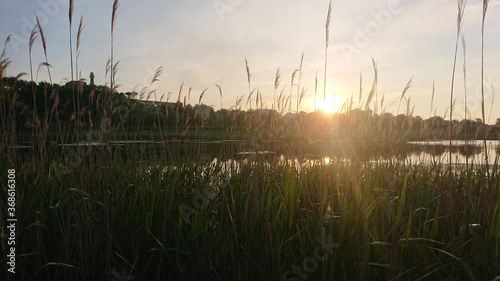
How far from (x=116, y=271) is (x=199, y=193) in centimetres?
93

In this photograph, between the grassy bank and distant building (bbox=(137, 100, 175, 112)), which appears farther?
distant building (bbox=(137, 100, 175, 112))

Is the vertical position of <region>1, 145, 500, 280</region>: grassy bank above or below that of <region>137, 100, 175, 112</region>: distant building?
below

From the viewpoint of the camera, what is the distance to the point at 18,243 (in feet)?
6.66

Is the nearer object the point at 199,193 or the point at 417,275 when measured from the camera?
the point at 417,275

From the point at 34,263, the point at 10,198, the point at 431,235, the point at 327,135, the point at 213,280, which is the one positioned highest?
the point at 327,135

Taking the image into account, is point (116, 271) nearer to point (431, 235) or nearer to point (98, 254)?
point (98, 254)

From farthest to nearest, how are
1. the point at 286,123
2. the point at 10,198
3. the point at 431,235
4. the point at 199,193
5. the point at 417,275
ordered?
the point at 286,123 → the point at 199,193 → the point at 10,198 → the point at 431,235 → the point at 417,275

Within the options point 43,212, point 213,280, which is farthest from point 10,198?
point 213,280

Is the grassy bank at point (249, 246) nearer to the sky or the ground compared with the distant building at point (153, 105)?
nearer to the ground

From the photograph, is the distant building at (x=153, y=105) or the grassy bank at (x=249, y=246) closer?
the grassy bank at (x=249, y=246)

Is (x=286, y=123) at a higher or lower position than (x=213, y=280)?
higher

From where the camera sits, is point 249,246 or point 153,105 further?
point 153,105

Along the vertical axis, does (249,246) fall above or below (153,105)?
below

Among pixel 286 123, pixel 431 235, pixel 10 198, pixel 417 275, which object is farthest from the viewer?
pixel 286 123
